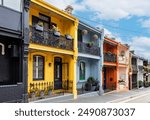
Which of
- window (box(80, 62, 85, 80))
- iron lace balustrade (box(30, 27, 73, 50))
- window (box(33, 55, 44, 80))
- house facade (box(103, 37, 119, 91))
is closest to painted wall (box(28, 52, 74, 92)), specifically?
window (box(33, 55, 44, 80))

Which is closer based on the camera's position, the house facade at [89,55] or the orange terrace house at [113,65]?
the house facade at [89,55]

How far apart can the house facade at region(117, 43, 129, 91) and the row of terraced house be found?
0.63m

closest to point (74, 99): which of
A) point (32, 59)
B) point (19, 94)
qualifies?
point (32, 59)

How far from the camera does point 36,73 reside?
19.1 m

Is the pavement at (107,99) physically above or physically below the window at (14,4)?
below

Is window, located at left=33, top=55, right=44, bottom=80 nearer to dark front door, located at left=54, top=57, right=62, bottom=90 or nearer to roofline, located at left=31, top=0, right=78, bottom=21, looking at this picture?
dark front door, located at left=54, top=57, right=62, bottom=90

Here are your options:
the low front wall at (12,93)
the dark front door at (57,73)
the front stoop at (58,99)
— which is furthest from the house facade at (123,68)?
the low front wall at (12,93)

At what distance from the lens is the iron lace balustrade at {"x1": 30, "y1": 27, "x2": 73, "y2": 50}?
16875mm

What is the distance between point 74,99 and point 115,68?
12.8m

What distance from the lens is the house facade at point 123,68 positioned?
35.4 metres

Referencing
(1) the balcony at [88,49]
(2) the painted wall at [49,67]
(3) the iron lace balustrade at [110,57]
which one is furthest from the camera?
(3) the iron lace balustrade at [110,57]

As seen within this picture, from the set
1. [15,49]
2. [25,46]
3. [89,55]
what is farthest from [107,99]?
[15,49]

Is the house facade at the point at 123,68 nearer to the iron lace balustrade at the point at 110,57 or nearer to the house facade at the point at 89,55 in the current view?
the iron lace balustrade at the point at 110,57

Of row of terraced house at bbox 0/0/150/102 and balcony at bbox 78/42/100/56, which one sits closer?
row of terraced house at bbox 0/0/150/102
